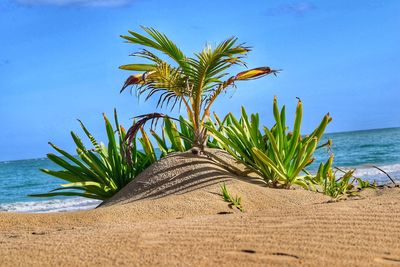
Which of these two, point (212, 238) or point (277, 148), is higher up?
point (277, 148)

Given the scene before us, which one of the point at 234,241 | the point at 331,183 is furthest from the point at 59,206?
the point at 234,241

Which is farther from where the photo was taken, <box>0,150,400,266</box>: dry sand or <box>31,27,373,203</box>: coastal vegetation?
<box>31,27,373,203</box>: coastal vegetation

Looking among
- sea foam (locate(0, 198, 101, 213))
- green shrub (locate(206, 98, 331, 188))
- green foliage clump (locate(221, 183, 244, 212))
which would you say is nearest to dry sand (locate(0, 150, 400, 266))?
green foliage clump (locate(221, 183, 244, 212))

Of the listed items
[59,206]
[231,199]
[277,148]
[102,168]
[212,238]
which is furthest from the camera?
[59,206]

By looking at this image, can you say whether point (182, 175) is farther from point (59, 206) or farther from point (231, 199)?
point (59, 206)

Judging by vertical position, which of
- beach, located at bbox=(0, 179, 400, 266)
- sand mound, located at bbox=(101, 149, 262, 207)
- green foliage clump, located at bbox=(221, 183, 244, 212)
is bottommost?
beach, located at bbox=(0, 179, 400, 266)

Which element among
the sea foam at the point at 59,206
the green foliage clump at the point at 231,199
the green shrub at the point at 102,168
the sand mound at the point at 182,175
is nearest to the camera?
the green foliage clump at the point at 231,199

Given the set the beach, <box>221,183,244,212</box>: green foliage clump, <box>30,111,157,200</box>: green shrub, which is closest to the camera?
the beach

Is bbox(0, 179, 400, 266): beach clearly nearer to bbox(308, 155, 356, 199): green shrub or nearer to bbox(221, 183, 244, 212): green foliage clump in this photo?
bbox(221, 183, 244, 212): green foliage clump

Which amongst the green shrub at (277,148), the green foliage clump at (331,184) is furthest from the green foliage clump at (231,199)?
the green foliage clump at (331,184)

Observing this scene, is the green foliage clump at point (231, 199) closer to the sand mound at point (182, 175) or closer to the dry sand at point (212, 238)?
the dry sand at point (212, 238)

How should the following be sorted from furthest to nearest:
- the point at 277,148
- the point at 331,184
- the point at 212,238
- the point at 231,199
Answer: the point at 331,184 → the point at 277,148 → the point at 231,199 → the point at 212,238

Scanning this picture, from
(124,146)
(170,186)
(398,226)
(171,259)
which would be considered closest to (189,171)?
(170,186)

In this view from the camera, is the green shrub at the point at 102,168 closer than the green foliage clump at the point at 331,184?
No
